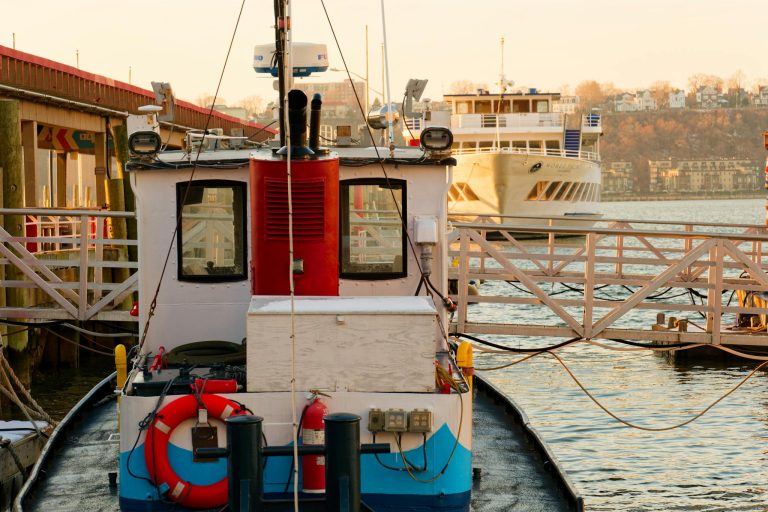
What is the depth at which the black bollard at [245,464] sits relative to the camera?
7.68m

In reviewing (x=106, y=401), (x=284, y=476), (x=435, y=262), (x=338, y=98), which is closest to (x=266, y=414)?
(x=284, y=476)

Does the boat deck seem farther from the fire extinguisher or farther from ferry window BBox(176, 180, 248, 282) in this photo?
ferry window BBox(176, 180, 248, 282)

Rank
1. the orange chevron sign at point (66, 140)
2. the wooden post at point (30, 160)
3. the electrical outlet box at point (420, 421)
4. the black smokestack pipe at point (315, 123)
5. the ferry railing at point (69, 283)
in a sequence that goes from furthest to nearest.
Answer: the orange chevron sign at point (66, 140), the wooden post at point (30, 160), the ferry railing at point (69, 283), the black smokestack pipe at point (315, 123), the electrical outlet box at point (420, 421)

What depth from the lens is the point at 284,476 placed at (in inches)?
347

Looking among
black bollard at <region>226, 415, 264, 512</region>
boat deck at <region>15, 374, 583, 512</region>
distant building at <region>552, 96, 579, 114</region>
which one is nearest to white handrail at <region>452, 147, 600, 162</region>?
distant building at <region>552, 96, 579, 114</region>

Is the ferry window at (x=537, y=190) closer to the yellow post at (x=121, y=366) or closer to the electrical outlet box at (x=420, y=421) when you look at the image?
the yellow post at (x=121, y=366)

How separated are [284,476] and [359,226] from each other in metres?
2.93

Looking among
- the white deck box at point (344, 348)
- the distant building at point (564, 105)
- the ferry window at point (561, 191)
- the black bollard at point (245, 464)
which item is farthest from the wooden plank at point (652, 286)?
the distant building at point (564, 105)

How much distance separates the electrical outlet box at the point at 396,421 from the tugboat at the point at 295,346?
0.01 m

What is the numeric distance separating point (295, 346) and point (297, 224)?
4.34 ft

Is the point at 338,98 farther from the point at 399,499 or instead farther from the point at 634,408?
the point at 399,499

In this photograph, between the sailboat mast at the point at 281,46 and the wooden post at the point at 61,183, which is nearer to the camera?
the sailboat mast at the point at 281,46

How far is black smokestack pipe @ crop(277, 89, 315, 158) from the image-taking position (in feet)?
29.9

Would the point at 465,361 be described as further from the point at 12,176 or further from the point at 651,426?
the point at 12,176
